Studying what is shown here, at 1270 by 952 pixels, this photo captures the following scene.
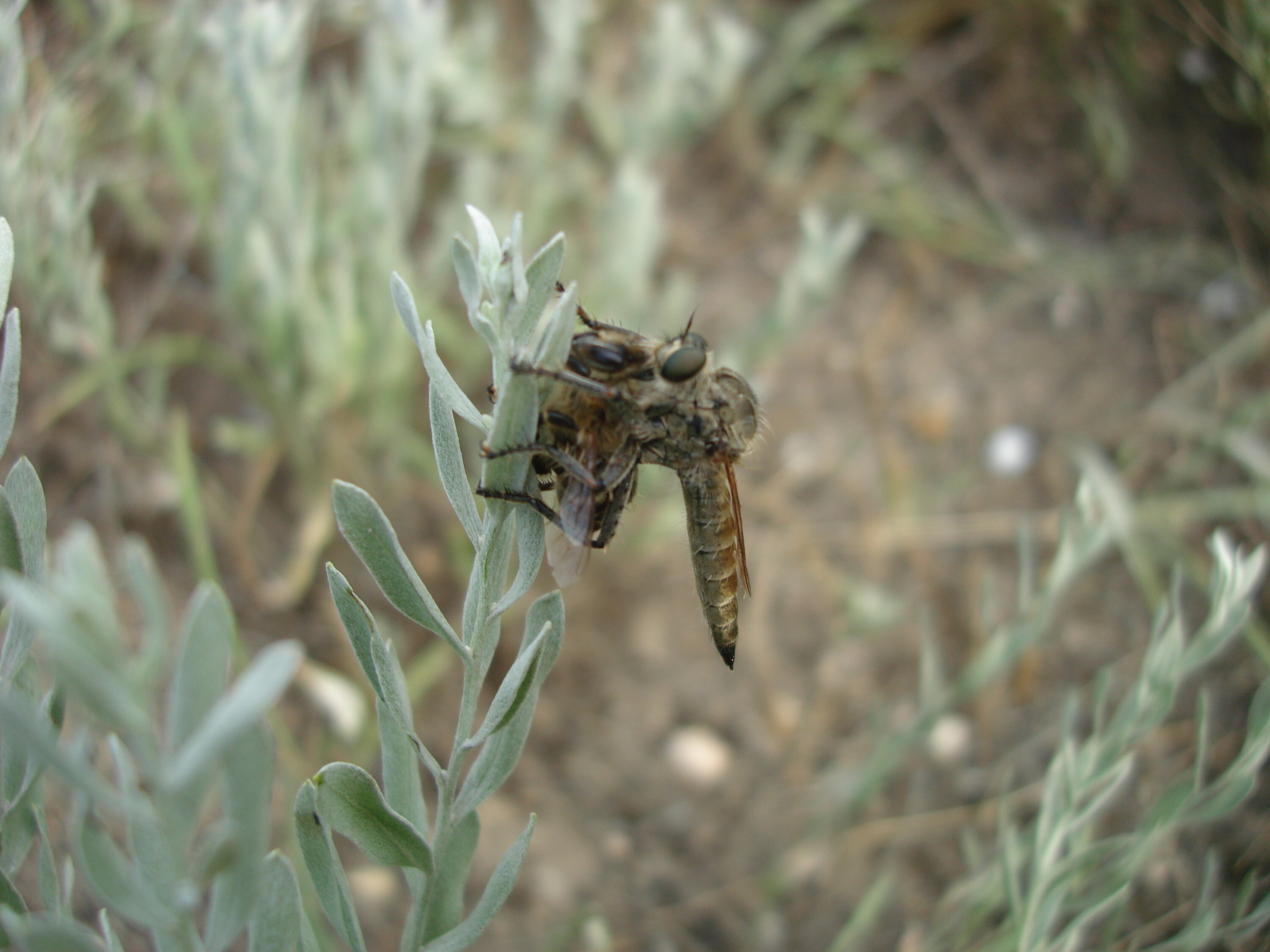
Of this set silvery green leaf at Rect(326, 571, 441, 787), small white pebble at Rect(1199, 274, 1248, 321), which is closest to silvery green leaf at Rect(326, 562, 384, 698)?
silvery green leaf at Rect(326, 571, 441, 787)

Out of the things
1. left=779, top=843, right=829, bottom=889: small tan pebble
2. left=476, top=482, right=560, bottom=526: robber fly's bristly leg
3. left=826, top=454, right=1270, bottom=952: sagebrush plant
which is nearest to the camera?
left=476, top=482, right=560, bottom=526: robber fly's bristly leg

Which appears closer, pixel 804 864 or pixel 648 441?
pixel 648 441

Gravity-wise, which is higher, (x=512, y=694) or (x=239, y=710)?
(x=512, y=694)

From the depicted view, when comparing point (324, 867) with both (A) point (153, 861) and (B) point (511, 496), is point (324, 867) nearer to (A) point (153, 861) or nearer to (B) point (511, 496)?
(A) point (153, 861)

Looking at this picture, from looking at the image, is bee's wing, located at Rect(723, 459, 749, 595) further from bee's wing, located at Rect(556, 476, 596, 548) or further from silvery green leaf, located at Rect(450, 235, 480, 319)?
silvery green leaf, located at Rect(450, 235, 480, 319)

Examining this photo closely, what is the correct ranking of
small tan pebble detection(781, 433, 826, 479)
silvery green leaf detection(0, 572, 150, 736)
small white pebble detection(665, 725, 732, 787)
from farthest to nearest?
1. small tan pebble detection(781, 433, 826, 479)
2. small white pebble detection(665, 725, 732, 787)
3. silvery green leaf detection(0, 572, 150, 736)

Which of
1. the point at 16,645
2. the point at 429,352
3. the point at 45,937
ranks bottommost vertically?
the point at 45,937

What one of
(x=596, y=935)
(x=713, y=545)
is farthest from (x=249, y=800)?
(x=596, y=935)
